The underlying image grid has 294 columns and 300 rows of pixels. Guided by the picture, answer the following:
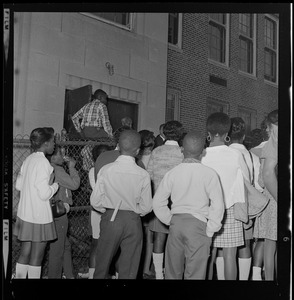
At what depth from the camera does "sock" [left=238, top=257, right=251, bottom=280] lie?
13.8 feet

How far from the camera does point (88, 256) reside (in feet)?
14.3

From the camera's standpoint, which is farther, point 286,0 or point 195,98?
point 195,98

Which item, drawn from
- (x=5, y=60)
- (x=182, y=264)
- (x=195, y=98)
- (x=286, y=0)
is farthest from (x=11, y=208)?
(x=286, y=0)

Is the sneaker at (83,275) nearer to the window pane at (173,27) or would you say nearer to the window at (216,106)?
the window at (216,106)

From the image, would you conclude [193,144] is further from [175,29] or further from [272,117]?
[175,29]

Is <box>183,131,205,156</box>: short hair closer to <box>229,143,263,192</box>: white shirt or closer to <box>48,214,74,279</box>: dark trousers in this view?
<box>229,143,263,192</box>: white shirt

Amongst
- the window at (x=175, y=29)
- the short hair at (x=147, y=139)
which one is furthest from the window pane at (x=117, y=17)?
the short hair at (x=147, y=139)

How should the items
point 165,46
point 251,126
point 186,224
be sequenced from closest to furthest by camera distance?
point 186,224 → point 251,126 → point 165,46

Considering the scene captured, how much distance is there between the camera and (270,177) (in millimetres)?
4109

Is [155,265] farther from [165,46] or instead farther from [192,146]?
[165,46]

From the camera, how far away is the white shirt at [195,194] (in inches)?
153

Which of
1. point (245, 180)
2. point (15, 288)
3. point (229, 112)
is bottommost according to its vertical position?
point (15, 288)

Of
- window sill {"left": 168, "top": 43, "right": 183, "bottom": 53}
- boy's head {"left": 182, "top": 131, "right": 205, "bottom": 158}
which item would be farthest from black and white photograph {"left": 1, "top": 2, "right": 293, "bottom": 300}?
window sill {"left": 168, "top": 43, "right": 183, "bottom": 53}

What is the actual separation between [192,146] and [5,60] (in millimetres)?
1769
